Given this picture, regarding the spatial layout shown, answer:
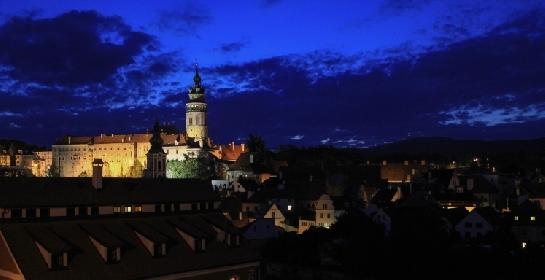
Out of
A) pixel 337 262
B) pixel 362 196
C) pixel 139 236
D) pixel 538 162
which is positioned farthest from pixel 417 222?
pixel 538 162

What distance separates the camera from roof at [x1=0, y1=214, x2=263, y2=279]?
3210 centimetres

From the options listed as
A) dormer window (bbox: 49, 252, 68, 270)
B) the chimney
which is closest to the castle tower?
the chimney

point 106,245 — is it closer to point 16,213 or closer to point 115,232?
point 115,232

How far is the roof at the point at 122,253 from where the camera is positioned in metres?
32.1

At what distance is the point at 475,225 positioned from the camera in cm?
6450

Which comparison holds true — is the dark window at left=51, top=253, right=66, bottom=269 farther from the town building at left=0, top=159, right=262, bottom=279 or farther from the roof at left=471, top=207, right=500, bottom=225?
the roof at left=471, top=207, right=500, bottom=225

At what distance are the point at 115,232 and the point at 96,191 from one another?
3037 mm

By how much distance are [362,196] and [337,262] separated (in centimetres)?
3962

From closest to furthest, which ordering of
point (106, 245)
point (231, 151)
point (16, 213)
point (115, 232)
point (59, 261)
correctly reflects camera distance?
point (59, 261), point (16, 213), point (106, 245), point (115, 232), point (231, 151)

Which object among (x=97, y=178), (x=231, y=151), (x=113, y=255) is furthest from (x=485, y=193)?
(x=231, y=151)

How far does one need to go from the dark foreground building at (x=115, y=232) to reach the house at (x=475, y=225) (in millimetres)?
29551

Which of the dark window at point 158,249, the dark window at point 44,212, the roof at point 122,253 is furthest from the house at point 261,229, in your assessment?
the dark window at point 44,212

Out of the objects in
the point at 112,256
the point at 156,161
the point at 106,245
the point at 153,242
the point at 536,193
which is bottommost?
the point at 112,256

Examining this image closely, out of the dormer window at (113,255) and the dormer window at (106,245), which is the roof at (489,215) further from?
the dormer window at (113,255)
